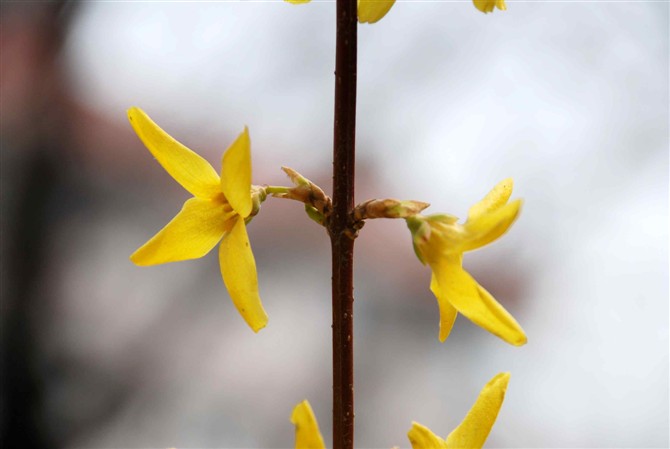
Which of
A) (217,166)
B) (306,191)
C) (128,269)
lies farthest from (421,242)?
(128,269)

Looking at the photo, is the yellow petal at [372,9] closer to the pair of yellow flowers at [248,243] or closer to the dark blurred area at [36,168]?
the pair of yellow flowers at [248,243]

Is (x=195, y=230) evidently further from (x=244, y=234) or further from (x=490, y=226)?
(x=490, y=226)

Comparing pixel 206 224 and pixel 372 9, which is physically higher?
pixel 372 9

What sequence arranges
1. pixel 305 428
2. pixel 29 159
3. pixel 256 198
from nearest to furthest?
pixel 305 428 → pixel 256 198 → pixel 29 159

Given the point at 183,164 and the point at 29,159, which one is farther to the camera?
the point at 29,159

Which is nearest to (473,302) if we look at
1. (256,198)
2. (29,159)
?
(256,198)

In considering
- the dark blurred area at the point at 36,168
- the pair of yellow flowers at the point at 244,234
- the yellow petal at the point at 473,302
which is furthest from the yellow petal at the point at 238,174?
the dark blurred area at the point at 36,168

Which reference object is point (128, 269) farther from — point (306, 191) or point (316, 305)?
point (306, 191)
